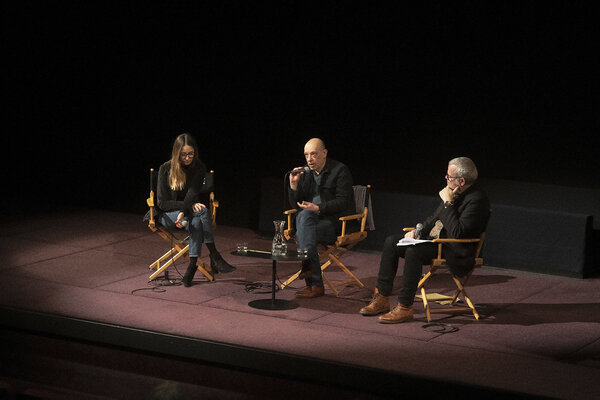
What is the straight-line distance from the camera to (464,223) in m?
6.05

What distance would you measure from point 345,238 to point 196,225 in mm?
1052

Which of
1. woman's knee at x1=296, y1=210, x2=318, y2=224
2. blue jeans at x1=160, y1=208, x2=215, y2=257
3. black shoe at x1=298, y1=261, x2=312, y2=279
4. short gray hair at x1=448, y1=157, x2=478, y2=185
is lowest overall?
black shoe at x1=298, y1=261, x2=312, y2=279

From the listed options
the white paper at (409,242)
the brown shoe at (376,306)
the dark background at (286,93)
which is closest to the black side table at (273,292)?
the brown shoe at (376,306)

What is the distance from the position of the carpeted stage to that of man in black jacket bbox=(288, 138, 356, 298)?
0.22 m

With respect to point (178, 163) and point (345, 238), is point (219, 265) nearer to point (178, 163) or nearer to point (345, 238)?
point (178, 163)

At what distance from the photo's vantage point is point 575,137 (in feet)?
26.5

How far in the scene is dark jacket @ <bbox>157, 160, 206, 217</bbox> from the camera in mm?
6930

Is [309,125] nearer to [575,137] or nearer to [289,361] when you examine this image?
[575,137]

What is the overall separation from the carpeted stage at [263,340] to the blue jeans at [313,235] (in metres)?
0.19

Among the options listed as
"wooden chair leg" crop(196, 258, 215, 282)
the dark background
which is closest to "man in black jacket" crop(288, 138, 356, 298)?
"wooden chair leg" crop(196, 258, 215, 282)

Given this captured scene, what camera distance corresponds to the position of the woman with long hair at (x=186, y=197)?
6.86 meters

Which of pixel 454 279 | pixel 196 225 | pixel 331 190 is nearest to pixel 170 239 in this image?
pixel 196 225

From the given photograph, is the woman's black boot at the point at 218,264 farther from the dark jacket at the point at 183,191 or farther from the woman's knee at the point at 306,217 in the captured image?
the woman's knee at the point at 306,217

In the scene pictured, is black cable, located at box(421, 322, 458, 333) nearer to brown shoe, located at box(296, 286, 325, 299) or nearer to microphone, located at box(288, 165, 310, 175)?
brown shoe, located at box(296, 286, 325, 299)
